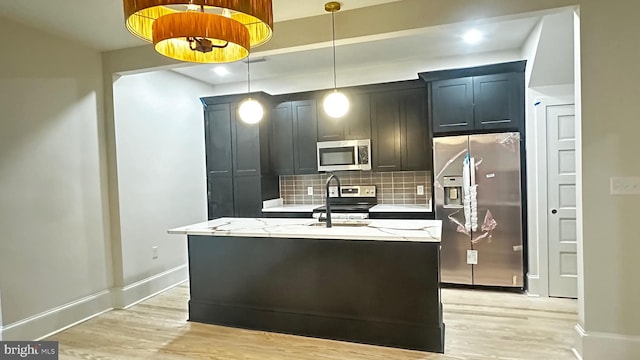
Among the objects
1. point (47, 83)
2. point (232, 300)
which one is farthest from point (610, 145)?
point (47, 83)

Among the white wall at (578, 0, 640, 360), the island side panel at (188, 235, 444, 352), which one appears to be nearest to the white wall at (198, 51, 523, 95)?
the white wall at (578, 0, 640, 360)

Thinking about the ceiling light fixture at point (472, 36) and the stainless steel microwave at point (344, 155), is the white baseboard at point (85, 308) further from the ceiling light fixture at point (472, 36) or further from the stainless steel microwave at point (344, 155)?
the ceiling light fixture at point (472, 36)

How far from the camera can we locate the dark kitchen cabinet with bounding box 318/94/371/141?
178 inches

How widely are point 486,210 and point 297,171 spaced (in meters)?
2.35

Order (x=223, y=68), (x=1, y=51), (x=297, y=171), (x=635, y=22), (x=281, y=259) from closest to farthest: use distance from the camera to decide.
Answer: (x=635, y=22), (x=1, y=51), (x=281, y=259), (x=223, y=68), (x=297, y=171)

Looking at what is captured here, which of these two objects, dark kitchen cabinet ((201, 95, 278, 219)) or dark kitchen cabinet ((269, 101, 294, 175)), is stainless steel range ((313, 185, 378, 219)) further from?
dark kitchen cabinet ((201, 95, 278, 219))

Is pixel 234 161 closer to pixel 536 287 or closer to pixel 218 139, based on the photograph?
pixel 218 139

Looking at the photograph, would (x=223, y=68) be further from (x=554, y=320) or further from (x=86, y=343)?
(x=554, y=320)

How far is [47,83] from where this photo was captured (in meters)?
3.16

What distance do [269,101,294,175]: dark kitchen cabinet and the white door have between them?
2966mm

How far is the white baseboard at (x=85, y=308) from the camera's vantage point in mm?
2914

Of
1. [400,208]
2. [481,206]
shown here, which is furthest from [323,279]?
[481,206]

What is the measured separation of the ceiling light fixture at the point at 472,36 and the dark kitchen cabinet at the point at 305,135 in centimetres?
192

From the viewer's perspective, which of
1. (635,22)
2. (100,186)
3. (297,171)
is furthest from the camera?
(297,171)
